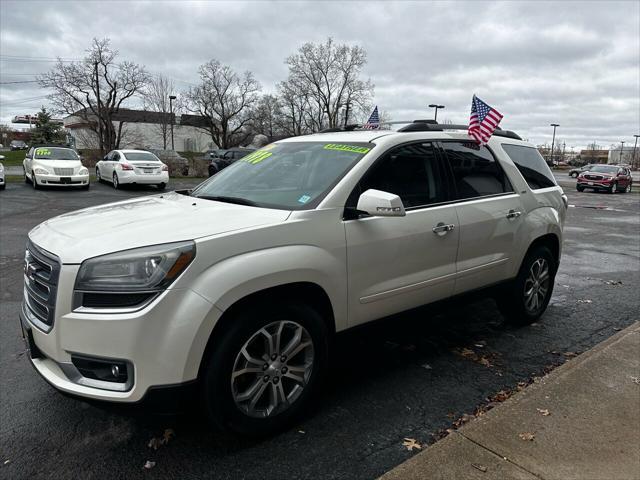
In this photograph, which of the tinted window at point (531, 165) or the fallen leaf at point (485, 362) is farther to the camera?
the tinted window at point (531, 165)

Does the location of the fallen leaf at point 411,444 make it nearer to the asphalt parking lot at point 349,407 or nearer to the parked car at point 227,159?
the asphalt parking lot at point 349,407

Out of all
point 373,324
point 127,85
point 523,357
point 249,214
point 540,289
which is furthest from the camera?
point 127,85

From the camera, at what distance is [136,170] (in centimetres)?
1875

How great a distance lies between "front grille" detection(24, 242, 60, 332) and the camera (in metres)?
2.52

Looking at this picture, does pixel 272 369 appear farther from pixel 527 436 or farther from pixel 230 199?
pixel 527 436

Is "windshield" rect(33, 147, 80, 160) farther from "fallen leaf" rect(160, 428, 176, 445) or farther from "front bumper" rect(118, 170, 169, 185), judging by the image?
"fallen leaf" rect(160, 428, 176, 445)

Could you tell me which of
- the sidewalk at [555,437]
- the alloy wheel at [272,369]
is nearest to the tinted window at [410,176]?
the alloy wheel at [272,369]

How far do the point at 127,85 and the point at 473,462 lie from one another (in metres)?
44.6

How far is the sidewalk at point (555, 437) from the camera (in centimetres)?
253

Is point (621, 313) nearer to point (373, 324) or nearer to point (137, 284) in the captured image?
point (373, 324)

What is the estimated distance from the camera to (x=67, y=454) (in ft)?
8.86

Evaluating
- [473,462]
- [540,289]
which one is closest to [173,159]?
[540,289]

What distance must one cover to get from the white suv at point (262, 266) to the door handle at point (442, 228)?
11 millimetres

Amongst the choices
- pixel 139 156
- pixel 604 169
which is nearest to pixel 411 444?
pixel 139 156
